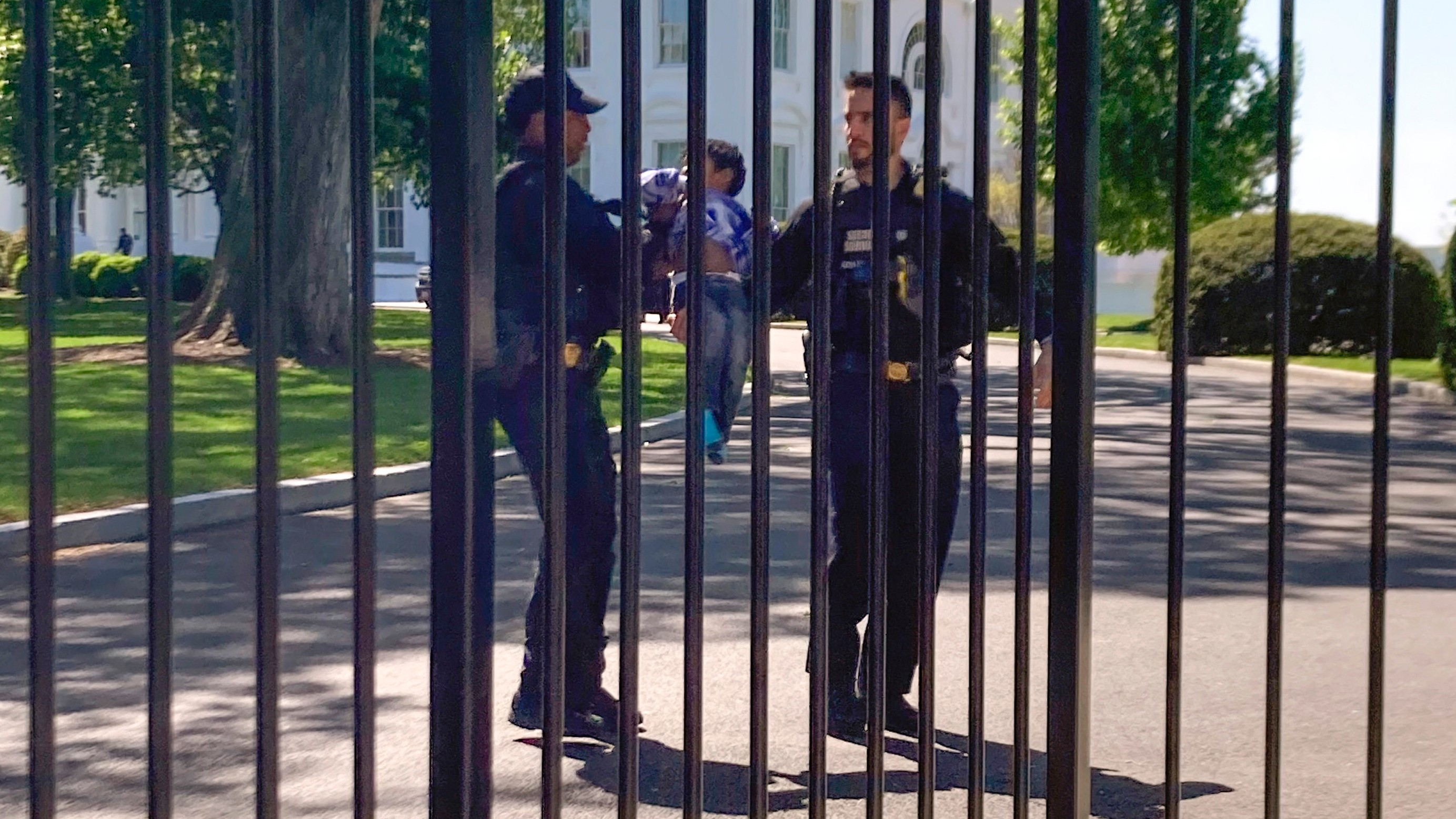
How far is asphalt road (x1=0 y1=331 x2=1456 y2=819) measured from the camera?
4.85 m

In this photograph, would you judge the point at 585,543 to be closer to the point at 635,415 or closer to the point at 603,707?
the point at 603,707

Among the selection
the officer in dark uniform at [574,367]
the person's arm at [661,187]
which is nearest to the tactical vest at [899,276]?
the person's arm at [661,187]

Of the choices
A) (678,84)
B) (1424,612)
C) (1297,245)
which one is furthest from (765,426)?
(678,84)

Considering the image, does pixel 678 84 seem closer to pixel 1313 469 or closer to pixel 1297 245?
pixel 1297 245

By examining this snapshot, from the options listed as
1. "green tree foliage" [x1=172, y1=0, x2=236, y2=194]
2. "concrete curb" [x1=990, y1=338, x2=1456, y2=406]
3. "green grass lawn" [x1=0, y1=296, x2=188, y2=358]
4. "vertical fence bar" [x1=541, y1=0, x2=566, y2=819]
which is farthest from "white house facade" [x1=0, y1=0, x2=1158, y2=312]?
"vertical fence bar" [x1=541, y1=0, x2=566, y2=819]

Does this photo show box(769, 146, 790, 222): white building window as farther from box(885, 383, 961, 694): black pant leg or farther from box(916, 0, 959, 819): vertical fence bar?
box(916, 0, 959, 819): vertical fence bar

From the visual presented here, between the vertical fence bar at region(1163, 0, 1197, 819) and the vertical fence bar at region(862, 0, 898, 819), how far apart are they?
432 mm

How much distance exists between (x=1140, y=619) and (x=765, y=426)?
4991 mm

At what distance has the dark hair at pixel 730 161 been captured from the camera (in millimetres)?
4984

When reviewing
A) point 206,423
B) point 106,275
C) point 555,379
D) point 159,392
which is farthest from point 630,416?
point 106,275

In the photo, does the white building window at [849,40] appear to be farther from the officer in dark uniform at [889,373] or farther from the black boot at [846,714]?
the black boot at [846,714]

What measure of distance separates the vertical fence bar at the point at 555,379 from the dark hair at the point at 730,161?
230cm

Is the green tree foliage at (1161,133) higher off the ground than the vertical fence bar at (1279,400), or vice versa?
the green tree foliage at (1161,133)

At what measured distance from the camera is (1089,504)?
111 inches
